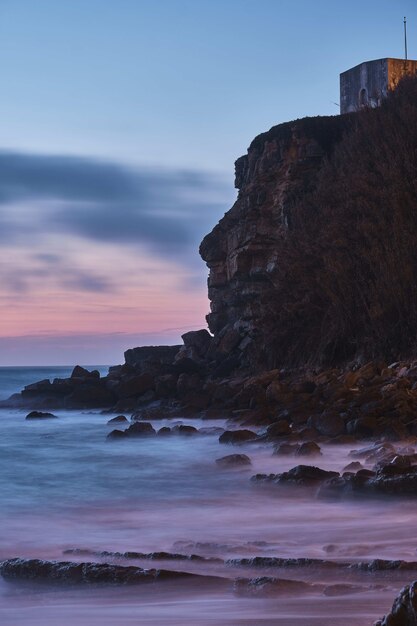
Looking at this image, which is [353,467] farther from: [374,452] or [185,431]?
A: [185,431]

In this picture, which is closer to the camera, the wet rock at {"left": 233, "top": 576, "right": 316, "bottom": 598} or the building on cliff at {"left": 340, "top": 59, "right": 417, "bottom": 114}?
the wet rock at {"left": 233, "top": 576, "right": 316, "bottom": 598}

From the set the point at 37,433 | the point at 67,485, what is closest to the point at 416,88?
the point at 37,433

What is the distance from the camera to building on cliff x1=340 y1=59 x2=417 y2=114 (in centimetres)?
3369

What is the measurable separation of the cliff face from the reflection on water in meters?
13.6

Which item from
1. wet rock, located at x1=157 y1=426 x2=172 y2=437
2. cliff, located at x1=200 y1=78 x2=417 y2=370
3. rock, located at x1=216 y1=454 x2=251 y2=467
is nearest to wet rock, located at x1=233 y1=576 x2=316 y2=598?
rock, located at x1=216 y1=454 x2=251 y2=467

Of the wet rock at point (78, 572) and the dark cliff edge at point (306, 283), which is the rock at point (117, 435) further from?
the wet rock at point (78, 572)

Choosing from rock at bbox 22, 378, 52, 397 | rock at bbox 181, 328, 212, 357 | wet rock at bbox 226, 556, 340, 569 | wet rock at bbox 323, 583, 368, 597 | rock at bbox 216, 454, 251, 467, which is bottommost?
wet rock at bbox 323, 583, 368, 597

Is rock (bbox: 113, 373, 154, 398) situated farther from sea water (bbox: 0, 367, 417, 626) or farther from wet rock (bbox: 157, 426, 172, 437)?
sea water (bbox: 0, 367, 417, 626)

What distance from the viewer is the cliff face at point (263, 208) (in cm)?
2581

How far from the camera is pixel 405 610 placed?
2.84 meters

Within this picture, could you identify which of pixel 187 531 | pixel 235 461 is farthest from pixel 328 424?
pixel 187 531

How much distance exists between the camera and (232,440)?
39.9 ft

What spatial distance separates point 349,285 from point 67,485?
9617mm

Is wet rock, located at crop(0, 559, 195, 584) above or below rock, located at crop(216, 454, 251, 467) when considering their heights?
below
